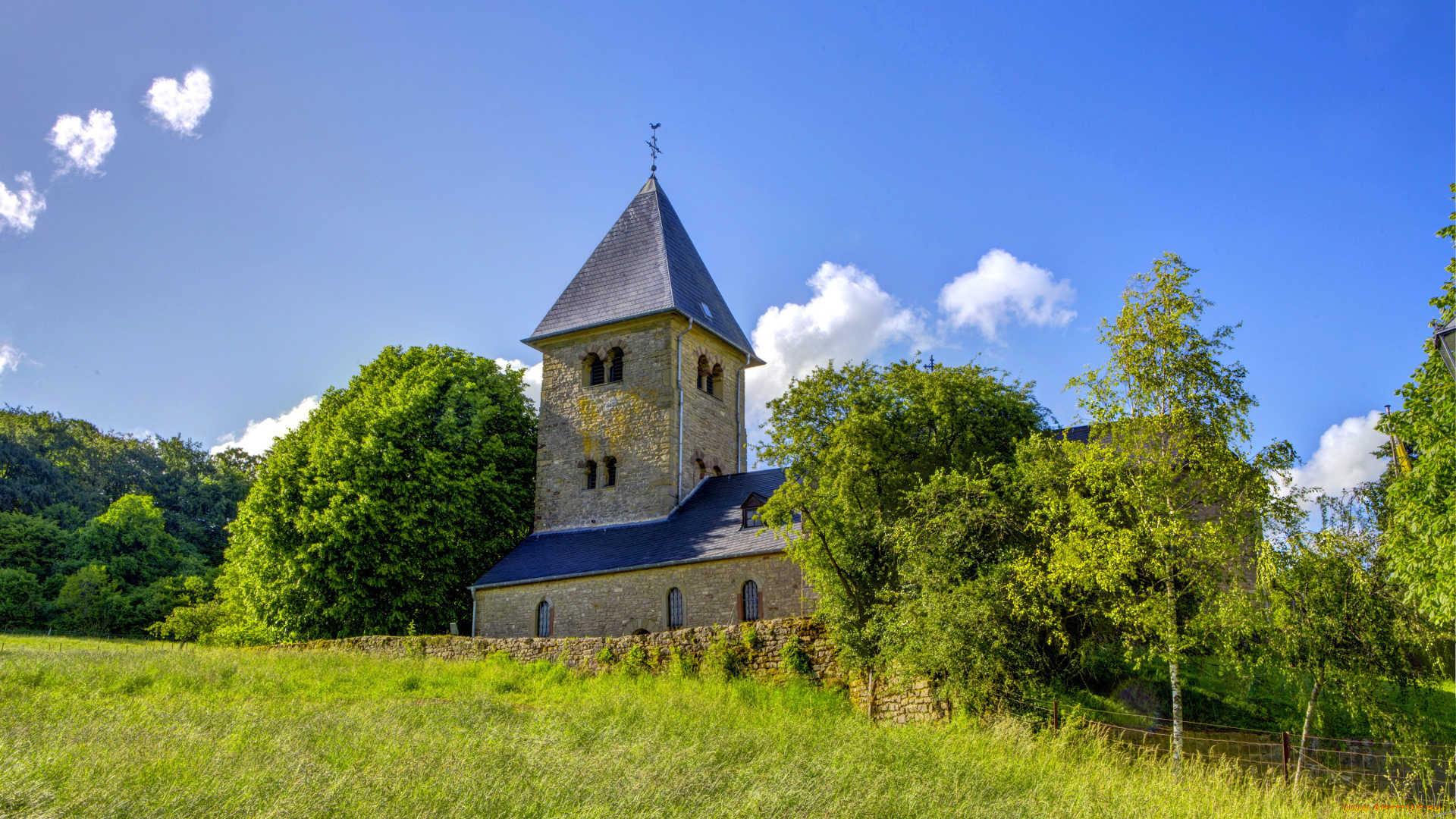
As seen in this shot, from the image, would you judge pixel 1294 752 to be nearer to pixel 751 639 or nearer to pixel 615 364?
pixel 751 639

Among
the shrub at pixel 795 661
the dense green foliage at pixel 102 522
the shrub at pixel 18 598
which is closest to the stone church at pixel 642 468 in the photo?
the shrub at pixel 795 661

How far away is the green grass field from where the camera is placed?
9.27 m

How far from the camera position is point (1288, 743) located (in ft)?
42.0

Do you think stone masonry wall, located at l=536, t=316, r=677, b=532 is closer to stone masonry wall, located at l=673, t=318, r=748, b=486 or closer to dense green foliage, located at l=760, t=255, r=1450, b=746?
stone masonry wall, located at l=673, t=318, r=748, b=486

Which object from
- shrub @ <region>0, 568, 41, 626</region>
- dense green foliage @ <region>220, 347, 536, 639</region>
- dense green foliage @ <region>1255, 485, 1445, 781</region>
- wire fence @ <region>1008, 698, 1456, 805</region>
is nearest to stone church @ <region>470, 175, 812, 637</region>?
dense green foliage @ <region>220, 347, 536, 639</region>

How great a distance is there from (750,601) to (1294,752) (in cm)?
1259

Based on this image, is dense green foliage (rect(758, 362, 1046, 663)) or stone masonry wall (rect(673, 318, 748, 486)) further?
stone masonry wall (rect(673, 318, 748, 486))

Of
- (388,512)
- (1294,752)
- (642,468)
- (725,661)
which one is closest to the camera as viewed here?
(1294,752)

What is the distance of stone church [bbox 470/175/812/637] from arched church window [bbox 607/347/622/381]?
0.04 metres

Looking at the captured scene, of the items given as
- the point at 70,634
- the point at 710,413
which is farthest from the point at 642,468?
the point at 70,634

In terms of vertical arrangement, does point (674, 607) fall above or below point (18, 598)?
above

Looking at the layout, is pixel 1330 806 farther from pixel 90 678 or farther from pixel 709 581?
pixel 90 678

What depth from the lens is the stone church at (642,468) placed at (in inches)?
995

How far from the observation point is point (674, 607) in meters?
25.5
